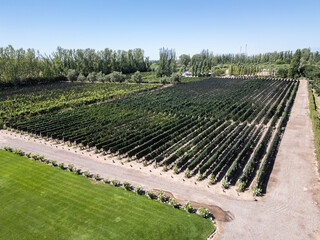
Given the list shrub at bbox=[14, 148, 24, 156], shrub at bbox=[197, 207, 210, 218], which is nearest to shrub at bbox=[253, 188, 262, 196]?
shrub at bbox=[197, 207, 210, 218]

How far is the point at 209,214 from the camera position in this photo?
58.9 ft

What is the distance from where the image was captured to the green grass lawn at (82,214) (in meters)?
15.8

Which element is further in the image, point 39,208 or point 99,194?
point 99,194

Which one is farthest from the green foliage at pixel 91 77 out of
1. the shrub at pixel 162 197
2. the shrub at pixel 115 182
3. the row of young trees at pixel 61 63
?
the shrub at pixel 162 197

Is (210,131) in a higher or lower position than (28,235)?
higher

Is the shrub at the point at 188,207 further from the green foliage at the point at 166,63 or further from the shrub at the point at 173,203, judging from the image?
the green foliage at the point at 166,63

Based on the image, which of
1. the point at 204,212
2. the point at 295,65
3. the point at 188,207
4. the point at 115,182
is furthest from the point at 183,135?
the point at 295,65

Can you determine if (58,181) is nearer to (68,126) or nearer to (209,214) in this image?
(209,214)

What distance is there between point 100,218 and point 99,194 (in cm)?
348

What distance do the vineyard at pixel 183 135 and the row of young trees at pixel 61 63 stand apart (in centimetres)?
6178

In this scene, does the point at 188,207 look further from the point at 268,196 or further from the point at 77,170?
the point at 77,170

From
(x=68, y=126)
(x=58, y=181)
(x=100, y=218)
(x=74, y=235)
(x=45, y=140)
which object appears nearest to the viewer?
(x=74, y=235)

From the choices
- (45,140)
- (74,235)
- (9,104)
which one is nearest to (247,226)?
(74,235)

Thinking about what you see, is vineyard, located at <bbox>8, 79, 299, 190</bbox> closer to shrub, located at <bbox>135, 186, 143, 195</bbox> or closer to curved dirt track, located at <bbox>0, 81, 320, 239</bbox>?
curved dirt track, located at <bbox>0, 81, 320, 239</bbox>
